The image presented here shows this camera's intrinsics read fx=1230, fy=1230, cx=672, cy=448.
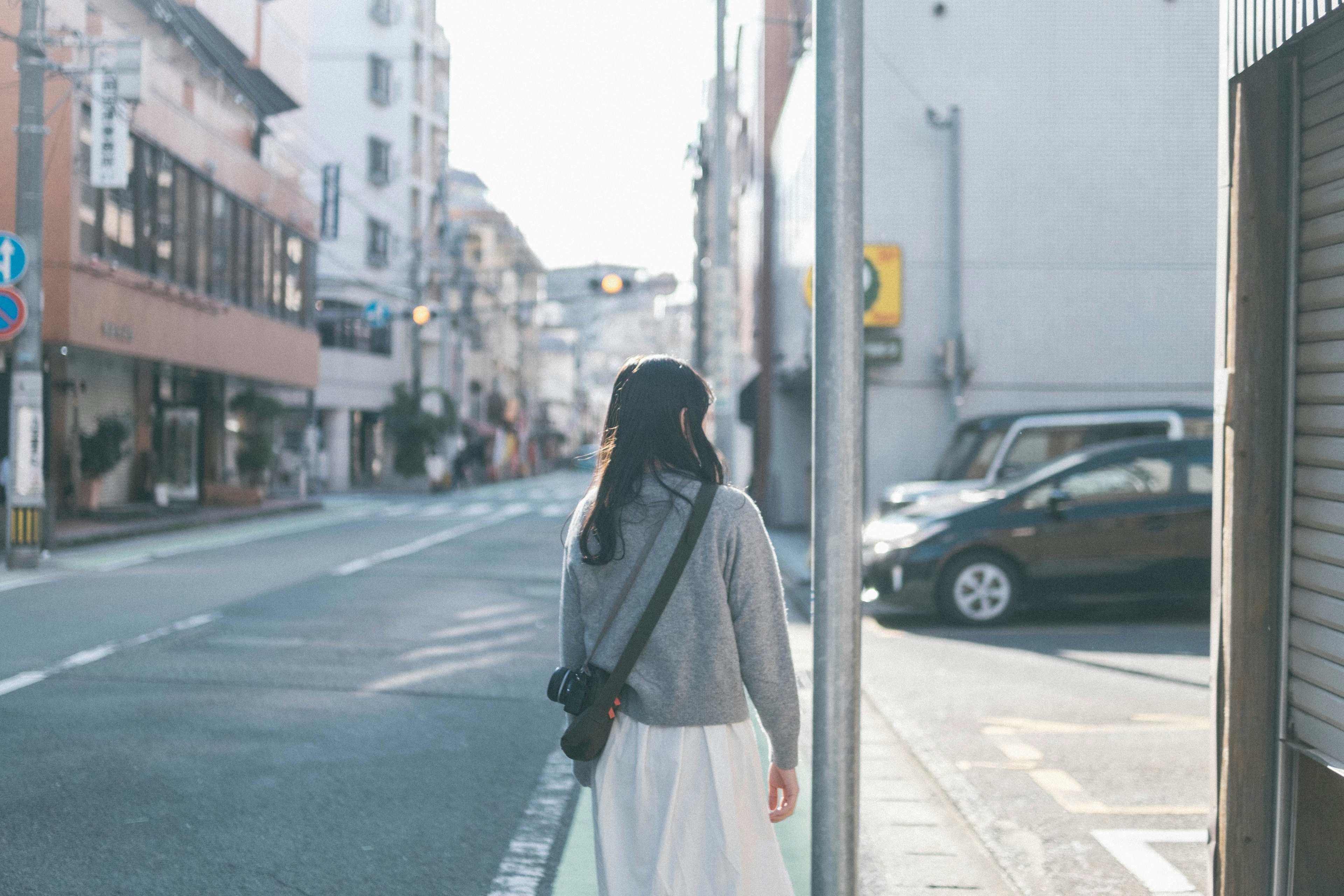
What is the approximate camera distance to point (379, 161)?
4778cm

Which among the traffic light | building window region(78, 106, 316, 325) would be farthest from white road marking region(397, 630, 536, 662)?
the traffic light

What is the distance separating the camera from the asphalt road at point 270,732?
14.0 feet

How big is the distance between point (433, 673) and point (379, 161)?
43014mm

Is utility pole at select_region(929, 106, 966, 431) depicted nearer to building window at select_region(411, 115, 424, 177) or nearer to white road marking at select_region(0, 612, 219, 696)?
white road marking at select_region(0, 612, 219, 696)

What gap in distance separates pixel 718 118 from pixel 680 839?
51.9ft

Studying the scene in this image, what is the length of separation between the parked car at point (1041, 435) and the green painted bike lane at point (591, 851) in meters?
7.51

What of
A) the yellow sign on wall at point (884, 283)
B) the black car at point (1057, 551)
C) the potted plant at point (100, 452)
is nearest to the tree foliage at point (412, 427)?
the potted plant at point (100, 452)

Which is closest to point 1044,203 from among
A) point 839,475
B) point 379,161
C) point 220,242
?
point 839,475

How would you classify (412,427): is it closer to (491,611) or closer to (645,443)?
(491,611)

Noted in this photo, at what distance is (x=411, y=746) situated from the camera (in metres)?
5.90

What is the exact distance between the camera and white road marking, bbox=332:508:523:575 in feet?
47.7

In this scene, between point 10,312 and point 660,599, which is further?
point 10,312

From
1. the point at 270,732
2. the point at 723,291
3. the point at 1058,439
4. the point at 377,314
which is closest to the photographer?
the point at 270,732

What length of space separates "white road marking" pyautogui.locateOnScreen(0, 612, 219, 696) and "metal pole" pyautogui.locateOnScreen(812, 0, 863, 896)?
564 cm
